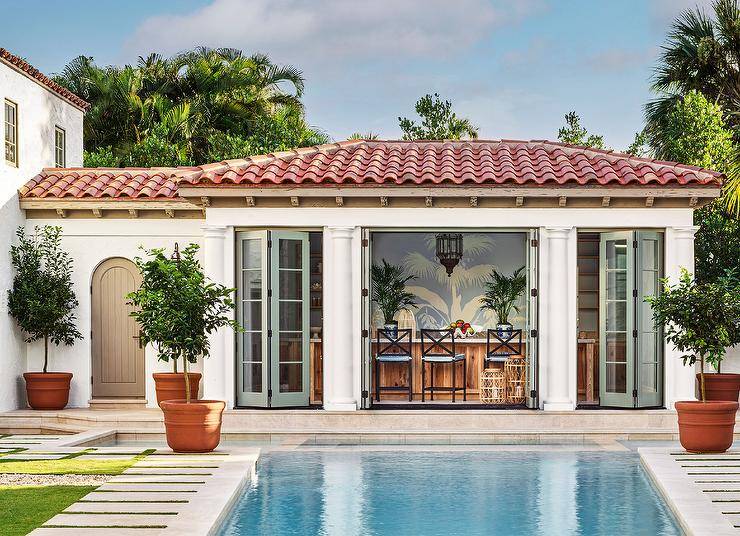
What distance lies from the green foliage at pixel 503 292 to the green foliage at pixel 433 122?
29.5ft

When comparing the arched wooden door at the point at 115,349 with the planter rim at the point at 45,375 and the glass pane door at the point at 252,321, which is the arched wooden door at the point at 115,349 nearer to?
the planter rim at the point at 45,375

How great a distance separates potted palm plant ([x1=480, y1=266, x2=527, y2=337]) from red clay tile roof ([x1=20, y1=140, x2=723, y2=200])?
114 inches

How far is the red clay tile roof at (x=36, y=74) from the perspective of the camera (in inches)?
582

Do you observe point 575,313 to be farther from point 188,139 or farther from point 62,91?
point 188,139

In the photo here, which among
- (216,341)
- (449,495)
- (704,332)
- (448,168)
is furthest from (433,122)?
(449,495)

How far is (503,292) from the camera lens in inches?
755

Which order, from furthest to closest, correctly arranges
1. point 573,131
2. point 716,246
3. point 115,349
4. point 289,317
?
point 573,131 → point 716,246 → point 115,349 → point 289,317

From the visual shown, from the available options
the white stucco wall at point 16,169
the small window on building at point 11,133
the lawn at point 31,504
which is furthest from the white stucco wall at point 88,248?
the lawn at point 31,504

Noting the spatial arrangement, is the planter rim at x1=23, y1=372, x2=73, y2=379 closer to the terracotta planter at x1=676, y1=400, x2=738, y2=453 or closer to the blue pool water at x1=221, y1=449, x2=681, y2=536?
the blue pool water at x1=221, y1=449, x2=681, y2=536

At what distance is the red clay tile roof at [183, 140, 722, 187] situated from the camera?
14297 millimetres

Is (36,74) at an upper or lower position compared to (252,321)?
upper

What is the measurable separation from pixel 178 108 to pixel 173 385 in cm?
1174

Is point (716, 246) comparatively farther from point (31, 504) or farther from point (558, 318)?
point (31, 504)

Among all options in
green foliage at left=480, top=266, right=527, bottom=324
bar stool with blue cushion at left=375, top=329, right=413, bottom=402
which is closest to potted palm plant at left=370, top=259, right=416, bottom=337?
bar stool with blue cushion at left=375, top=329, right=413, bottom=402
